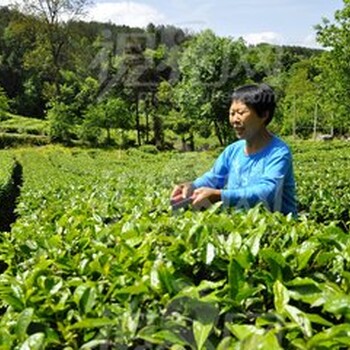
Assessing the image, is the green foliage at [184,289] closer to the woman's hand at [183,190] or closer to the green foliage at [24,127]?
the woman's hand at [183,190]

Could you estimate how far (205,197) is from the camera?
2430mm

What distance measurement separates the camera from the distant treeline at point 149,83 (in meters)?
33.9

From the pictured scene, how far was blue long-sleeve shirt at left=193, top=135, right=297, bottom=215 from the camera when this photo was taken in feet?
8.55

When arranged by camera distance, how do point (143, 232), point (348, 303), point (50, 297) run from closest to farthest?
point (348, 303), point (50, 297), point (143, 232)

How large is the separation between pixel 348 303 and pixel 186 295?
0.38 m

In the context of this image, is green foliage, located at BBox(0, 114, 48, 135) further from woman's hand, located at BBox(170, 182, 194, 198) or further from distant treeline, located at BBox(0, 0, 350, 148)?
woman's hand, located at BBox(170, 182, 194, 198)

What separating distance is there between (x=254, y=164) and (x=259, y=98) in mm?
324

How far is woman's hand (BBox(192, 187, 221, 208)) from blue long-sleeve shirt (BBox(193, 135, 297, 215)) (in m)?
0.04

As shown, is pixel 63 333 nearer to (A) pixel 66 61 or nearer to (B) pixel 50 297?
(B) pixel 50 297

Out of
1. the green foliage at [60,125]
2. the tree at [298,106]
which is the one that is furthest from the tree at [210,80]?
the tree at [298,106]

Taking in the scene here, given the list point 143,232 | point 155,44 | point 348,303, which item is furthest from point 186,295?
point 155,44

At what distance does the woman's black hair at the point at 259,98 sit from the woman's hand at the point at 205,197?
614 mm

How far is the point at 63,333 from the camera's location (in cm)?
146

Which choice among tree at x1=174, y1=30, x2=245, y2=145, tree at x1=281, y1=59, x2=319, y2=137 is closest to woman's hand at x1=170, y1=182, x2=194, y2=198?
tree at x1=174, y1=30, x2=245, y2=145
